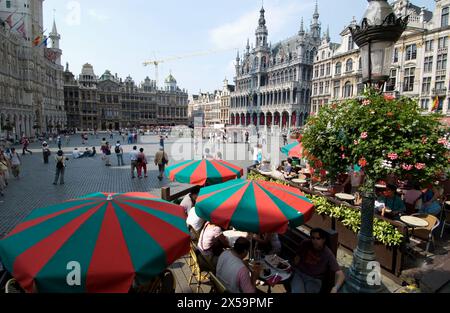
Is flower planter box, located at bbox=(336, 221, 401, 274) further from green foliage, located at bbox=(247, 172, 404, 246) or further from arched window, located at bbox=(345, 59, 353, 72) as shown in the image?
arched window, located at bbox=(345, 59, 353, 72)

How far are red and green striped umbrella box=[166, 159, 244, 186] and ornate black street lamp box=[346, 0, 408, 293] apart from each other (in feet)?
13.2

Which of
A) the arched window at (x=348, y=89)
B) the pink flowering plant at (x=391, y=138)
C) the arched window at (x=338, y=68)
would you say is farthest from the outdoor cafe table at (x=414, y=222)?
the arched window at (x=338, y=68)

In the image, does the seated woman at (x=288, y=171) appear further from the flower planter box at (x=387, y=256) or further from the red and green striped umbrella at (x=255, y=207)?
the red and green striped umbrella at (x=255, y=207)

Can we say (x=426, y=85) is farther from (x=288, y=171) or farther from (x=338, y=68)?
(x=288, y=171)

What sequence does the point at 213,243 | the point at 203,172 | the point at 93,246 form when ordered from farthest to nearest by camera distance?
the point at 203,172
the point at 213,243
the point at 93,246

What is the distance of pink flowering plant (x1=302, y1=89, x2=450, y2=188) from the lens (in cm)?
404

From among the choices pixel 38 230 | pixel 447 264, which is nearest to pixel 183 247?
pixel 38 230

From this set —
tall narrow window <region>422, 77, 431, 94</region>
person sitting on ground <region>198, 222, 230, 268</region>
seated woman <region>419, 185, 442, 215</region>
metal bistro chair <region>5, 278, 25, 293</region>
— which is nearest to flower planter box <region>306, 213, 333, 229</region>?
seated woman <region>419, 185, 442, 215</region>

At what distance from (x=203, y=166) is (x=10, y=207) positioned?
7.82m

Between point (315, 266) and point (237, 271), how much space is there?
57.2 inches

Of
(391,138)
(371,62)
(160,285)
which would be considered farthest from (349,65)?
(160,285)

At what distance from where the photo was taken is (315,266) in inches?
172

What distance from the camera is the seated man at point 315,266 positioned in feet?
14.2
